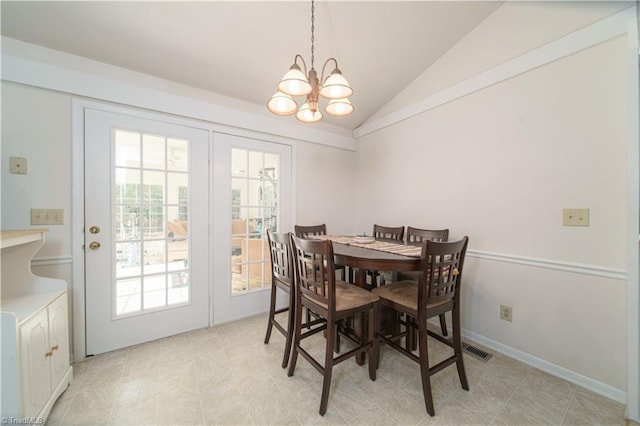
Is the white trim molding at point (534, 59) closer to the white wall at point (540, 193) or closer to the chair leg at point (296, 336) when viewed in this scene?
the white wall at point (540, 193)

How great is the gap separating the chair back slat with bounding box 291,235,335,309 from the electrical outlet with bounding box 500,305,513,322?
1552mm

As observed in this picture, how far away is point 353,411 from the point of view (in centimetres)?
141

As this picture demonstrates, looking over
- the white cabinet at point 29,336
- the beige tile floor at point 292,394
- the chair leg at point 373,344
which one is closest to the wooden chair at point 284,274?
the beige tile floor at point 292,394

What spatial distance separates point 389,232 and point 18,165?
3.12 meters

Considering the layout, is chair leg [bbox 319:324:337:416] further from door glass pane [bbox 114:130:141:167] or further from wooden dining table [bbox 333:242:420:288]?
door glass pane [bbox 114:130:141:167]

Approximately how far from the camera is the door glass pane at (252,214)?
102 inches

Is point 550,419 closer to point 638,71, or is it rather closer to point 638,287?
point 638,287

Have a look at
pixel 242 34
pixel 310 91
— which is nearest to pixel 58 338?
pixel 310 91

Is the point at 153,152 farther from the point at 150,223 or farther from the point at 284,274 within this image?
the point at 284,274

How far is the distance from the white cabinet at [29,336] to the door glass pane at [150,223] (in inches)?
19.6

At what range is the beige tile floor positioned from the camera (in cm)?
137

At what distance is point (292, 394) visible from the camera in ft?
5.05

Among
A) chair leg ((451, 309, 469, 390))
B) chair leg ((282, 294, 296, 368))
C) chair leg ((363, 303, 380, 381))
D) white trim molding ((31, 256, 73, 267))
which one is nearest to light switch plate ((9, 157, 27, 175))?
white trim molding ((31, 256, 73, 267))

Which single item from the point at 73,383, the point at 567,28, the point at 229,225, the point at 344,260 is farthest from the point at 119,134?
the point at 567,28
